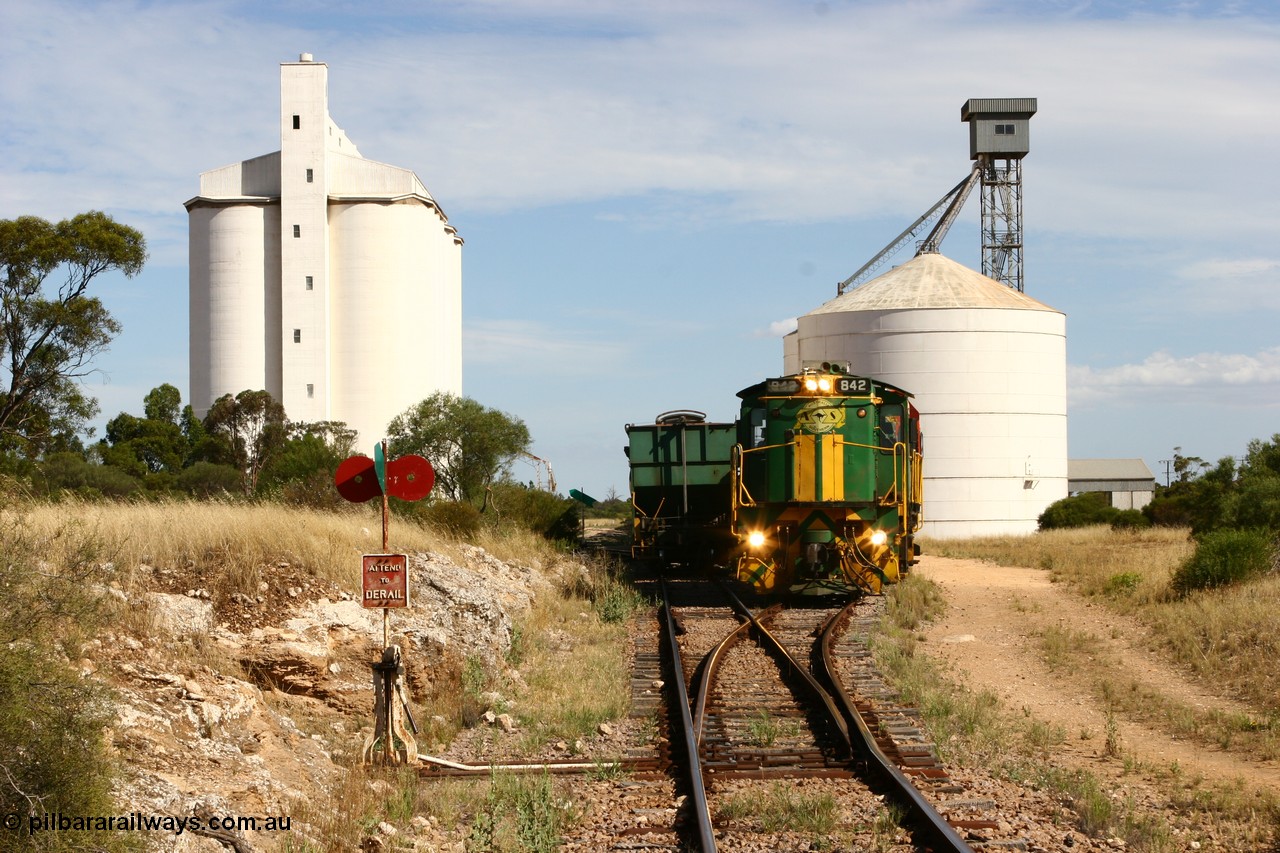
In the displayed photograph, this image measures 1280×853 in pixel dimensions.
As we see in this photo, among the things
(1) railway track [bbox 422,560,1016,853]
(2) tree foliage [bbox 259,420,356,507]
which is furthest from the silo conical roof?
(1) railway track [bbox 422,560,1016,853]

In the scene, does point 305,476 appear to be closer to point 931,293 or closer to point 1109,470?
point 931,293

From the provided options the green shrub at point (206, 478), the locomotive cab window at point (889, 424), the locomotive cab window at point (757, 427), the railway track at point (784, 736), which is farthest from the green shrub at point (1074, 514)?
the railway track at point (784, 736)

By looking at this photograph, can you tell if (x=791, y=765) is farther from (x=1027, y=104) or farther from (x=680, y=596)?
(x=1027, y=104)

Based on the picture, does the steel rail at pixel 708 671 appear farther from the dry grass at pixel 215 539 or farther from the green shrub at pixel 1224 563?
the green shrub at pixel 1224 563

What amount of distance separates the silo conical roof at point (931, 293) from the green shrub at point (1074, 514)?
776 centimetres

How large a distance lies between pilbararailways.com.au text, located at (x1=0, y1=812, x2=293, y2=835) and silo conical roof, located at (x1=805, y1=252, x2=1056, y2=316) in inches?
1623

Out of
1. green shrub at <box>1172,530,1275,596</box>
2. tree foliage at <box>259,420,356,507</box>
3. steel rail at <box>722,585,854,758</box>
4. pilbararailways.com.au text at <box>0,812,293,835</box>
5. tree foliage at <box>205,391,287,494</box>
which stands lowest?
steel rail at <box>722,585,854,758</box>

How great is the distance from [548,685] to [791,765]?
428cm

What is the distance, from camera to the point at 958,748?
9.98m

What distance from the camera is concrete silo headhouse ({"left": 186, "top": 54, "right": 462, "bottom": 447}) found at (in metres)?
68.3

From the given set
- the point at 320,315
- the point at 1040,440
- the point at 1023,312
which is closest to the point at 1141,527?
the point at 1040,440

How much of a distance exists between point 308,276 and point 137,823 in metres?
65.1

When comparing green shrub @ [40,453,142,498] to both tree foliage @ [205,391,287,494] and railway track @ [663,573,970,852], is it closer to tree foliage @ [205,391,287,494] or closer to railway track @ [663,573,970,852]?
tree foliage @ [205,391,287,494]

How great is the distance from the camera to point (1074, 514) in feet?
152
